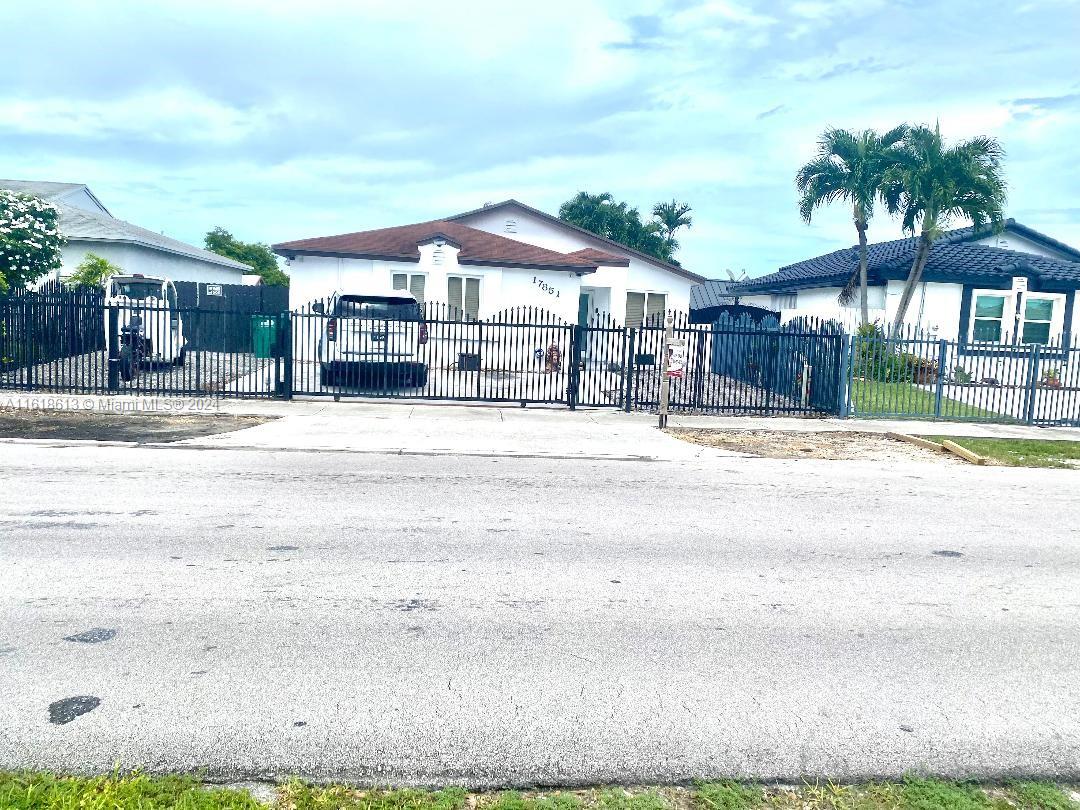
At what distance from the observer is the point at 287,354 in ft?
51.6

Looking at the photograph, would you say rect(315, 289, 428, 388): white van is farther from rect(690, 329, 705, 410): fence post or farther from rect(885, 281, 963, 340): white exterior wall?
rect(885, 281, 963, 340): white exterior wall

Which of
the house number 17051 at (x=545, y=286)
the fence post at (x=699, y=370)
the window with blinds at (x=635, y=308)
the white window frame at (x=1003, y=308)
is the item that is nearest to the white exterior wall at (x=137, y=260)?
the house number 17051 at (x=545, y=286)

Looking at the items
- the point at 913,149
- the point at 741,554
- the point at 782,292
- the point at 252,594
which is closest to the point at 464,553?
the point at 252,594

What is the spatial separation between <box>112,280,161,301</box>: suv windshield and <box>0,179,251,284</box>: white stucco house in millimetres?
2474

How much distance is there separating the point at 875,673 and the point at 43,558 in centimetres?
560

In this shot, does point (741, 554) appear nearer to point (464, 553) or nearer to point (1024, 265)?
point (464, 553)

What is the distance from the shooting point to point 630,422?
15.1 m

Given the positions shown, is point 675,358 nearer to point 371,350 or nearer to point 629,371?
point 629,371

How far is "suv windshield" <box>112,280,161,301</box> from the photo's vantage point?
66.9ft

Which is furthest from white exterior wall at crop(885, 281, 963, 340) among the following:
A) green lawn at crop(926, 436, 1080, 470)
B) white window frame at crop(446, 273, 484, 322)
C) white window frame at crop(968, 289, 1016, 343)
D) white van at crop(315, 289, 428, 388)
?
white van at crop(315, 289, 428, 388)

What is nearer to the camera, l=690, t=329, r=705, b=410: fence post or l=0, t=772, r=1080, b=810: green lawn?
l=0, t=772, r=1080, b=810: green lawn

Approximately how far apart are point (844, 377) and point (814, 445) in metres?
3.31

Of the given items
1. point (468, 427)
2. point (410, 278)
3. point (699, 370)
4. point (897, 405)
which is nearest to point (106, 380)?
point (468, 427)

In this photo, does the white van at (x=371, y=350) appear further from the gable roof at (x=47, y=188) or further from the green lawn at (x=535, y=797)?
the gable roof at (x=47, y=188)
